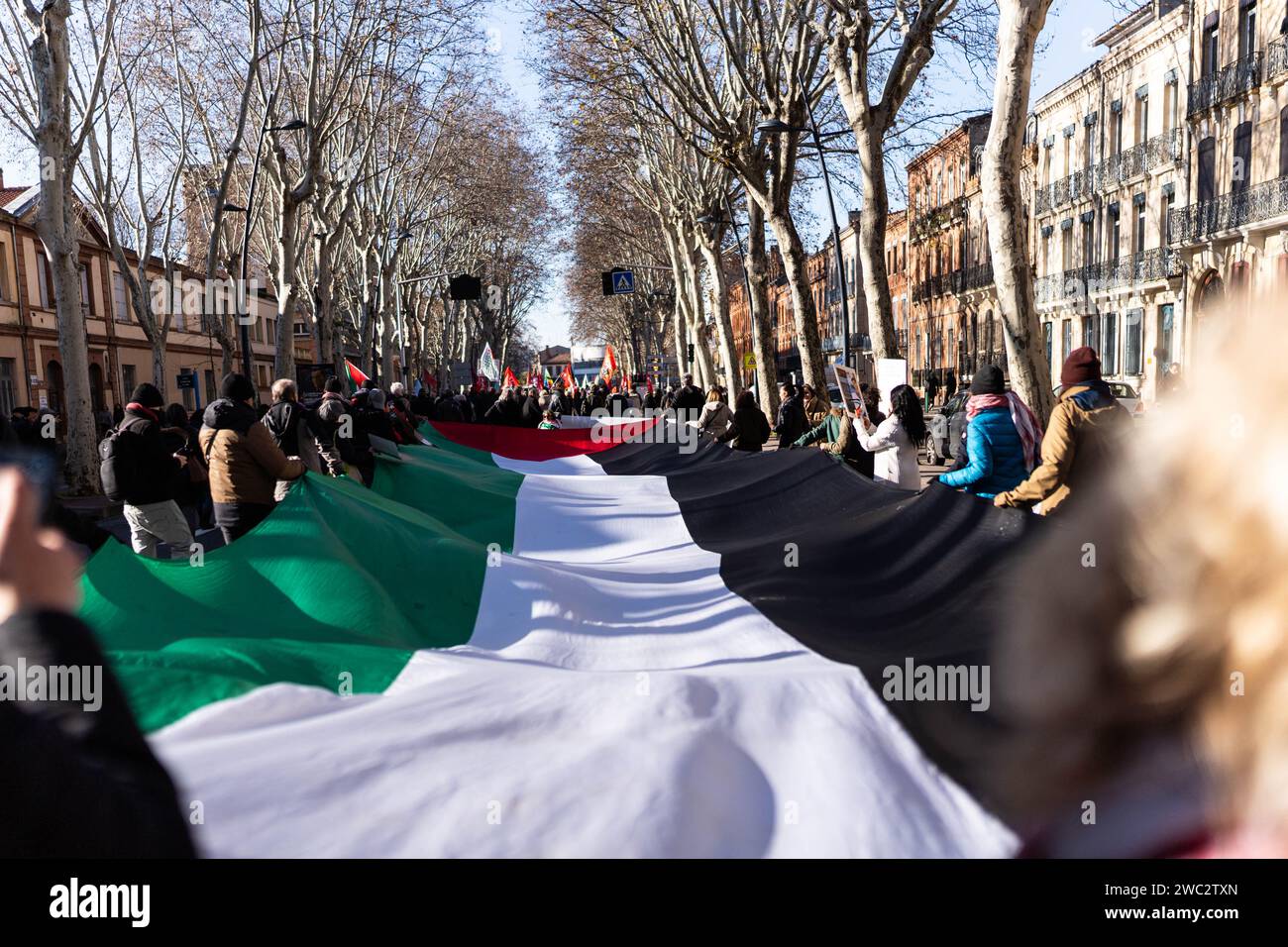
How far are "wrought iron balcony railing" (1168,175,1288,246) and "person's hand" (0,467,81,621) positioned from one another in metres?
33.8

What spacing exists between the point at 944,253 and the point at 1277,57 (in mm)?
30540

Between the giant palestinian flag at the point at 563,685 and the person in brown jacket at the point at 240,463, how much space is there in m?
0.55

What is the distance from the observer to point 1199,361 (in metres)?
1.38

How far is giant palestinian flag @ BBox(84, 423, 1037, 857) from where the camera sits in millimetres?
2992

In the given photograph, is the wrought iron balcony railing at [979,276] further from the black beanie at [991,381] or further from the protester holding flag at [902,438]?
the black beanie at [991,381]

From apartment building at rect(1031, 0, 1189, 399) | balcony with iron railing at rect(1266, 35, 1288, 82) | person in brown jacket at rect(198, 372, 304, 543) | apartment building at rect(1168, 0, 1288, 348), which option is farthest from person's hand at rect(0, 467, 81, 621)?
apartment building at rect(1031, 0, 1189, 399)

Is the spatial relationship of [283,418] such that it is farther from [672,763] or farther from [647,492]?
[672,763]

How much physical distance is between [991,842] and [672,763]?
0.99 metres

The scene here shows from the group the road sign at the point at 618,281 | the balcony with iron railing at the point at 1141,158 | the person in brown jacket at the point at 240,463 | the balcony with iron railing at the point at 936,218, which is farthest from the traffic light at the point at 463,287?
the balcony with iron railing at the point at 936,218

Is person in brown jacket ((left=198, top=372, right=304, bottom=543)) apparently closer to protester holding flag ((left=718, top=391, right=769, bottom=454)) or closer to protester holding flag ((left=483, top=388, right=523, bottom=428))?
protester holding flag ((left=718, top=391, right=769, bottom=454))

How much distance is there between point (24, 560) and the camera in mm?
2746

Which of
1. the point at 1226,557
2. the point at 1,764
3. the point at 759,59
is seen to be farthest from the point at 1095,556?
the point at 759,59

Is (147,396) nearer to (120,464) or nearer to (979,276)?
(120,464)

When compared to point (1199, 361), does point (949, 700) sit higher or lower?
lower
